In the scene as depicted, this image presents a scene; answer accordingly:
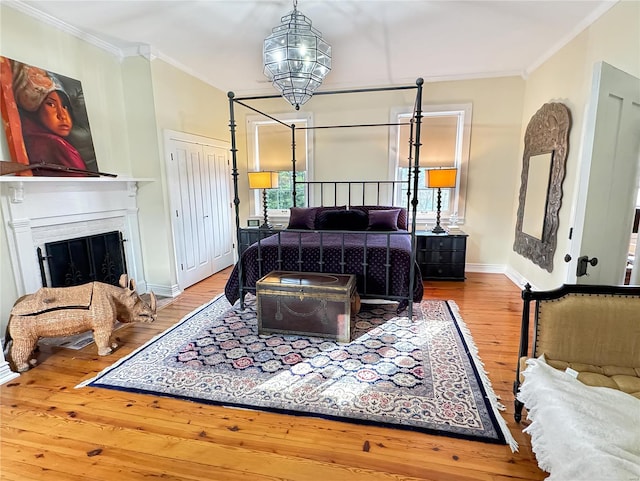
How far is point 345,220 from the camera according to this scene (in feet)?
13.0

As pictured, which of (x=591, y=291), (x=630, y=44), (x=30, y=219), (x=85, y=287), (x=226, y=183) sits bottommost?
(x=85, y=287)

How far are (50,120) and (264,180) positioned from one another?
2.40 m

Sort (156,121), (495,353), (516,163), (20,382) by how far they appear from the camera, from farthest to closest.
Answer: (516,163) → (156,121) → (495,353) → (20,382)

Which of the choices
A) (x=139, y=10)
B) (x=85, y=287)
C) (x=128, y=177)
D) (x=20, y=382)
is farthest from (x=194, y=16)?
(x=20, y=382)

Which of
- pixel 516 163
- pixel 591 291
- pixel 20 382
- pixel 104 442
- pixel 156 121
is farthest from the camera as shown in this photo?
pixel 516 163

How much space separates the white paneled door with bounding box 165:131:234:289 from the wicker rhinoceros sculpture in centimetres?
144

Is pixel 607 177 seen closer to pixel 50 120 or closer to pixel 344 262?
pixel 344 262

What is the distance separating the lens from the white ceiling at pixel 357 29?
8.72 ft

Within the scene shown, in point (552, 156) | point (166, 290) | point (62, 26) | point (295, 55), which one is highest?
point (62, 26)

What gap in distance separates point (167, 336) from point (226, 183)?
9.22 feet

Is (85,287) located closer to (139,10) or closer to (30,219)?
(30,219)

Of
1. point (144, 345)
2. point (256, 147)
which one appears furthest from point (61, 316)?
point (256, 147)

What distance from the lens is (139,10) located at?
8.95 ft

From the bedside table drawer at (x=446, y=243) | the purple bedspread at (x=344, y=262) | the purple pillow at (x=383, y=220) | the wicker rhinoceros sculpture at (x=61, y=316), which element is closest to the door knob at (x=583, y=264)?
the purple bedspread at (x=344, y=262)
